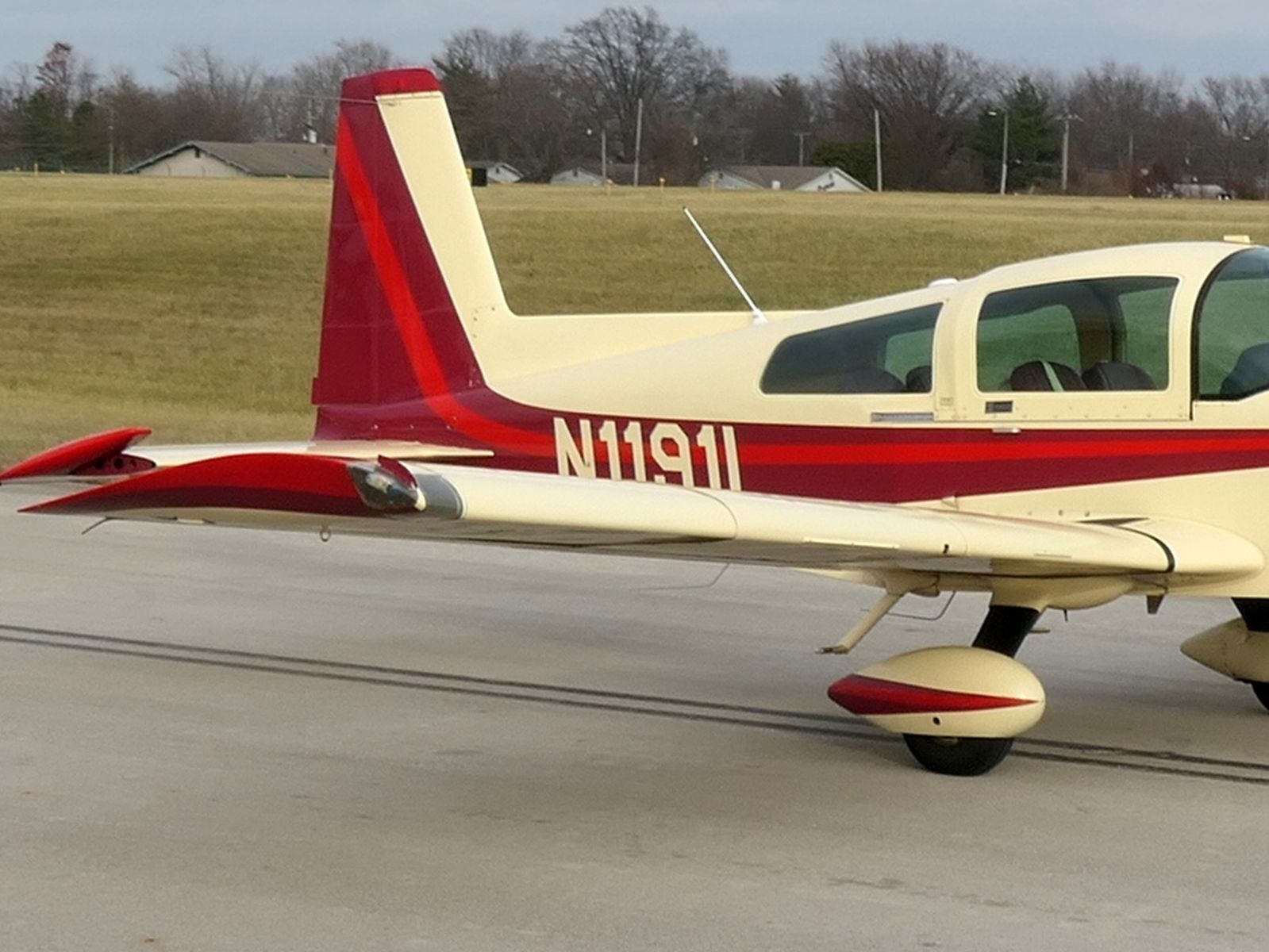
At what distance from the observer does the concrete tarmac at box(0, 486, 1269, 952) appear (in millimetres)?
5074

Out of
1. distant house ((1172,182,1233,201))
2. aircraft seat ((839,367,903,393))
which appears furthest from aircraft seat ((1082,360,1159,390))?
distant house ((1172,182,1233,201))

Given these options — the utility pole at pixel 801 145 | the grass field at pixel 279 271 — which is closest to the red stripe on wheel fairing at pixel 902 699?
the grass field at pixel 279 271

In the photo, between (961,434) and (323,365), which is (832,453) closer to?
(961,434)

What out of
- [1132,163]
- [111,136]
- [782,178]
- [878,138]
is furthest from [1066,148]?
[111,136]

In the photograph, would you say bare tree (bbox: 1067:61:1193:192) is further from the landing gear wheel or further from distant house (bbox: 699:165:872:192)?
the landing gear wheel

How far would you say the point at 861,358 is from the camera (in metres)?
7.23

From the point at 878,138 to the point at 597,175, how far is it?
467 inches

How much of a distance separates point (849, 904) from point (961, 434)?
2.24 meters

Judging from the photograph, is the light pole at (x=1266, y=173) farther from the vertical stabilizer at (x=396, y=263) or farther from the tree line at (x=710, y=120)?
the vertical stabilizer at (x=396, y=263)

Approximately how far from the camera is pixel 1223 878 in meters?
5.46

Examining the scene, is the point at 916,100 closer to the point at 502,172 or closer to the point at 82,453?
the point at 502,172

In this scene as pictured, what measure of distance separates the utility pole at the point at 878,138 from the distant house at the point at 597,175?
9323 mm

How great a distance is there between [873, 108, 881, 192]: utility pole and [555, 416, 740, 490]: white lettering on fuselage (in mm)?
71591

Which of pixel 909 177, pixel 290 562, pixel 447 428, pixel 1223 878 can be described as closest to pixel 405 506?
pixel 1223 878
